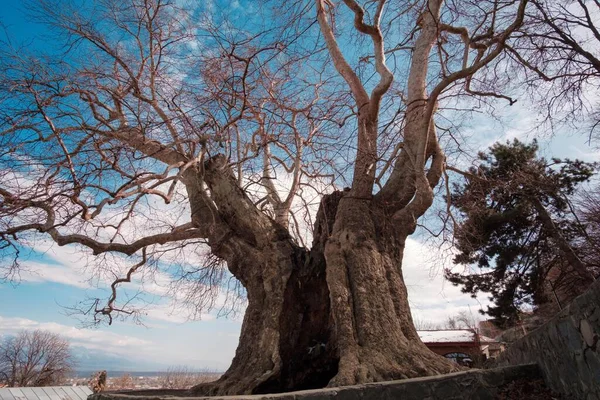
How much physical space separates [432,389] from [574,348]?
1087mm

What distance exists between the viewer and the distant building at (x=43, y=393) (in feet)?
39.0

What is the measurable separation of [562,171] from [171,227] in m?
11.6

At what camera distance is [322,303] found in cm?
541

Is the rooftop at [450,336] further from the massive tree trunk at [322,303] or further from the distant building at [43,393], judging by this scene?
the massive tree trunk at [322,303]

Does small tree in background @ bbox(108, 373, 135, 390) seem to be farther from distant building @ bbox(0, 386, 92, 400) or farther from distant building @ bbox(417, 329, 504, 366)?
distant building @ bbox(417, 329, 504, 366)

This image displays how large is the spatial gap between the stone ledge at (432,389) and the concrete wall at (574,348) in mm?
308

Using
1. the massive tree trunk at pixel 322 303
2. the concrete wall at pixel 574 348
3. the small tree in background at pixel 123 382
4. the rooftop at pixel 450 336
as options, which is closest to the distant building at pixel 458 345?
the rooftop at pixel 450 336

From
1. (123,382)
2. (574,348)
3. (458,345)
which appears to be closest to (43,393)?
(123,382)

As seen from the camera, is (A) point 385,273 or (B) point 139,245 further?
(B) point 139,245

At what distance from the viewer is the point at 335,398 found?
9.91ft

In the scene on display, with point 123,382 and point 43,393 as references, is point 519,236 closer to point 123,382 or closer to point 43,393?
point 43,393

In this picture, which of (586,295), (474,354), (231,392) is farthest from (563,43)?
A: (474,354)

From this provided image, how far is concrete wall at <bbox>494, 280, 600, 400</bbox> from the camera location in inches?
91.0

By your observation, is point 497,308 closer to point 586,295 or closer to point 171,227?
point 171,227
